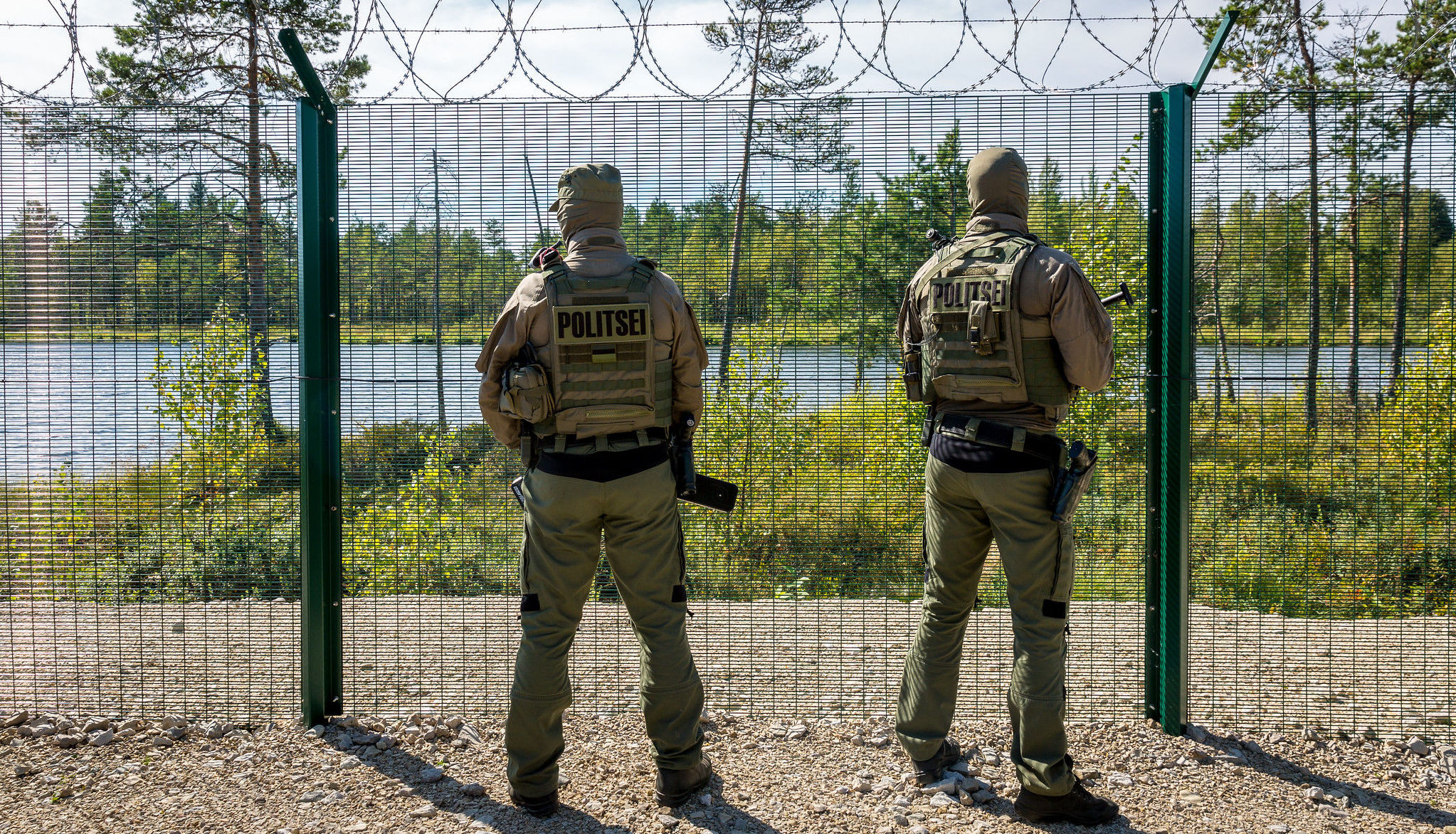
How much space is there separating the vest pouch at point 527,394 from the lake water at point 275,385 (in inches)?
34.9

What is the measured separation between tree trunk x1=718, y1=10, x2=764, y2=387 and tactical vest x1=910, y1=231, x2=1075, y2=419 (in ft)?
3.32

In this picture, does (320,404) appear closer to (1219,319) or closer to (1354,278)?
(1219,319)

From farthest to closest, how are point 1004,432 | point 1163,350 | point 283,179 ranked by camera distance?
point 283,179 → point 1163,350 → point 1004,432

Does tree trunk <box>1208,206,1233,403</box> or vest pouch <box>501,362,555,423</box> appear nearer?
vest pouch <box>501,362,555,423</box>

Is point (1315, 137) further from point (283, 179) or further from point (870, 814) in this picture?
point (283, 179)

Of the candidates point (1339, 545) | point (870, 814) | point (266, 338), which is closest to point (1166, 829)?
point (870, 814)

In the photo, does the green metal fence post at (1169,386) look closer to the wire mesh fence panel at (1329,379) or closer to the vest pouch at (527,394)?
the wire mesh fence panel at (1329,379)

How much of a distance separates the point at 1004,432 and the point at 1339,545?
6.59 feet

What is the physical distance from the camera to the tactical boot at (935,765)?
3.55 meters

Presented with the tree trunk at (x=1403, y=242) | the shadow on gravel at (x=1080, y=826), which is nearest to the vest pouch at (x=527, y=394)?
the shadow on gravel at (x=1080, y=826)

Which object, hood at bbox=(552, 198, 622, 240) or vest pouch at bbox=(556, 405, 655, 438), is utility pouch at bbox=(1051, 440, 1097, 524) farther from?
hood at bbox=(552, 198, 622, 240)

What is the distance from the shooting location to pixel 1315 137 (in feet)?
12.8

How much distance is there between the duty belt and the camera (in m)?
3.21

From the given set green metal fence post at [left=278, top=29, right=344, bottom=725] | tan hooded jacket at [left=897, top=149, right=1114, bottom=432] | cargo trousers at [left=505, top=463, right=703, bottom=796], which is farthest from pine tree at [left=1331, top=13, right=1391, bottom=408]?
green metal fence post at [left=278, top=29, right=344, bottom=725]
